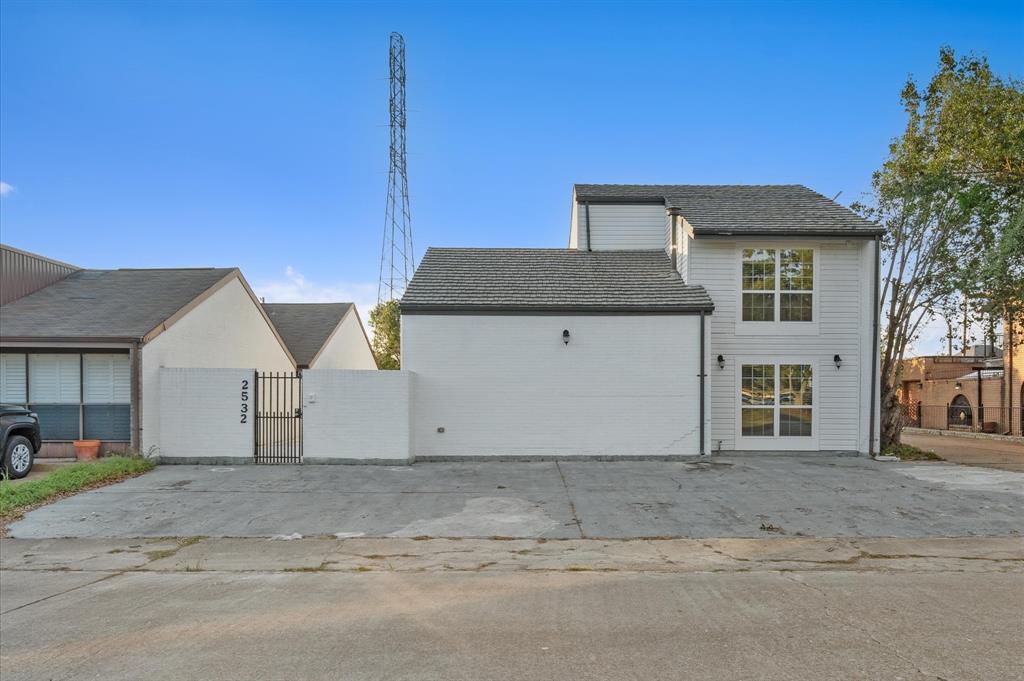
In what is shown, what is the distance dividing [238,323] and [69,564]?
11.2 meters

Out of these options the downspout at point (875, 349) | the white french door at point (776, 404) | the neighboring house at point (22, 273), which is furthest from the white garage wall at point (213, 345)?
the downspout at point (875, 349)

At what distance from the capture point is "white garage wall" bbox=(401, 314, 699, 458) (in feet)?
42.1

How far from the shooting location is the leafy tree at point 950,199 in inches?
528

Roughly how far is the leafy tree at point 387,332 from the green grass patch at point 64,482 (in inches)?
625

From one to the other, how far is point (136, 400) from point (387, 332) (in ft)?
52.6

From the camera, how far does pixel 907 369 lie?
3372cm

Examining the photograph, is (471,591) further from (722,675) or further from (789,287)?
(789,287)

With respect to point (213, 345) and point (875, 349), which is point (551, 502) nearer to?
point (875, 349)

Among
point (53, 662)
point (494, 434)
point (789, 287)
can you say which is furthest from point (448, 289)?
point (53, 662)

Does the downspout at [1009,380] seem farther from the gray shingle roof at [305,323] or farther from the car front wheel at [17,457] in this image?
the car front wheel at [17,457]

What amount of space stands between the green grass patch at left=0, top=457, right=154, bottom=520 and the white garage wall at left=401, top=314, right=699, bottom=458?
5753 mm

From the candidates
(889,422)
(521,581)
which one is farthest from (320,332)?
(889,422)

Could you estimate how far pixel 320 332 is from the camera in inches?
912

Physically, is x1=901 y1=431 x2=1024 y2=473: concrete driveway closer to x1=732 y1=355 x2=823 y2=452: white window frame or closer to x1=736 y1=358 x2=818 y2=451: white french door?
x1=732 y1=355 x2=823 y2=452: white window frame
